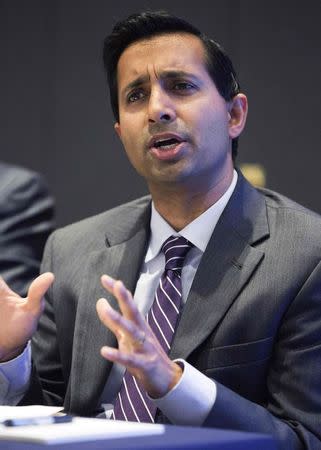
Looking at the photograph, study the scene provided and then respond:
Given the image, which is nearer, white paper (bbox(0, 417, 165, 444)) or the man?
white paper (bbox(0, 417, 165, 444))

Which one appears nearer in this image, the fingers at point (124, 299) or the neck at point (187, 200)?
the fingers at point (124, 299)

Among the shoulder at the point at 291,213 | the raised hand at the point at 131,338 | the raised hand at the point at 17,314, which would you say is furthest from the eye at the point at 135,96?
the raised hand at the point at 131,338

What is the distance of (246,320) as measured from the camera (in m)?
1.82

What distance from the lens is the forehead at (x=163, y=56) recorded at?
6.65 ft

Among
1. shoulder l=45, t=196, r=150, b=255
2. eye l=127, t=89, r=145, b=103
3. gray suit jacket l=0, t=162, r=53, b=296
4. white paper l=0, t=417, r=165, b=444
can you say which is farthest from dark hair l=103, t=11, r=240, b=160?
white paper l=0, t=417, r=165, b=444

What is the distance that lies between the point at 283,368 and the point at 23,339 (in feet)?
1.75

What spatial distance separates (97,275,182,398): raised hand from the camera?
55.4 inches

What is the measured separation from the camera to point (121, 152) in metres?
3.10

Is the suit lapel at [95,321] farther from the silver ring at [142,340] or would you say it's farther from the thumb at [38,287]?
the silver ring at [142,340]

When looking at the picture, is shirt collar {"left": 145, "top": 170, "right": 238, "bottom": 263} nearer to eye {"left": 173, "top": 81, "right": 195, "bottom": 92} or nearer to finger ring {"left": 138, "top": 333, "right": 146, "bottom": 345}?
eye {"left": 173, "top": 81, "right": 195, "bottom": 92}

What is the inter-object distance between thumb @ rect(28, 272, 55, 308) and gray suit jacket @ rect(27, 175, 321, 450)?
0.73 feet

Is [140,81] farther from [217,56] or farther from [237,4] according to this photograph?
[237,4]

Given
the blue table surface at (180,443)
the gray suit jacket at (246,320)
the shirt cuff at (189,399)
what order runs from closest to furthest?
1. the blue table surface at (180,443)
2. the shirt cuff at (189,399)
3. the gray suit jacket at (246,320)

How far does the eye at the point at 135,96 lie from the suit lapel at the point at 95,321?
299 millimetres
